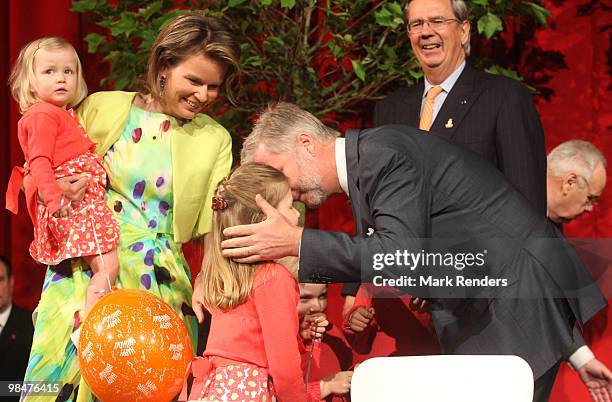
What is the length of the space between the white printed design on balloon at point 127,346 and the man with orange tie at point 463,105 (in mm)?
1220

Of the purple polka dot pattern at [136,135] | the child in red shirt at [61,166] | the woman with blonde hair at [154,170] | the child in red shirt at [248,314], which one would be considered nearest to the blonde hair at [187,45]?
the woman with blonde hair at [154,170]

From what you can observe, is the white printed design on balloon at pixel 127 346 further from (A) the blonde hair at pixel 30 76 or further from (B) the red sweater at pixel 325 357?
(A) the blonde hair at pixel 30 76

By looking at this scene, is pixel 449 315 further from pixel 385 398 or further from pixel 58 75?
pixel 58 75

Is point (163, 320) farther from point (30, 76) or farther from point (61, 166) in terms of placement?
point (30, 76)

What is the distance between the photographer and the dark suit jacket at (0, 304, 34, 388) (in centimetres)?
380

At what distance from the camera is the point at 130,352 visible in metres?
2.55

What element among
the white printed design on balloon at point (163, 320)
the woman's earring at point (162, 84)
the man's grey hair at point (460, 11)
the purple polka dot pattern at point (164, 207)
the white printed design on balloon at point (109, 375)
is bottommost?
the white printed design on balloon at point (109, 375)

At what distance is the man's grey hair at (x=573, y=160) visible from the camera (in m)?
3.94

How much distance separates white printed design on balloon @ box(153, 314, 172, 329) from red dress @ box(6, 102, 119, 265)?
417 millimetres

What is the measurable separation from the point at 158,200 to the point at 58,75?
47 centimetres

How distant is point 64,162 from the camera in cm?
297

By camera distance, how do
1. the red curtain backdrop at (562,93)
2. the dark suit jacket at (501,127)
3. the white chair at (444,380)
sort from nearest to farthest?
the white chair at (444,380) → the dark suit jacket at (501,127) → the red curtain backdrop at (562,93)

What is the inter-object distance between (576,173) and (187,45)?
1756mm

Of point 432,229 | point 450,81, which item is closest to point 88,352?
point 432,229
